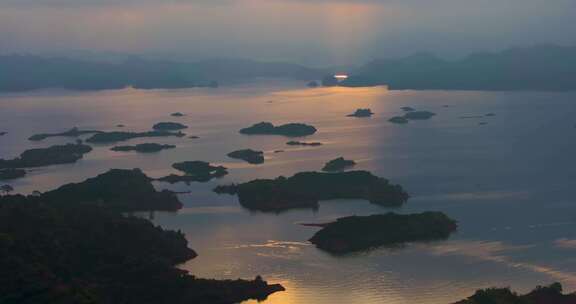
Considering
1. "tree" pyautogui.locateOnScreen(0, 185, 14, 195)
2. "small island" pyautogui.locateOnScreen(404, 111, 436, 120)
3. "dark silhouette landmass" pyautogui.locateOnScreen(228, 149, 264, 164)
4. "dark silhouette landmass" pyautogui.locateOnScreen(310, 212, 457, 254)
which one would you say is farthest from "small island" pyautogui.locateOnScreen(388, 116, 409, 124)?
"dark silhouette landmass" pyautogui.locateOnScreen(310, 212, 457, 254)

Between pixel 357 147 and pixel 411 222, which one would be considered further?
pixel 357 147

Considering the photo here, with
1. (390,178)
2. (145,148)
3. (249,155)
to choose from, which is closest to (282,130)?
(145,148)

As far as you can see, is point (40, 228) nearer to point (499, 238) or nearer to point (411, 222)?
point (411, 222)

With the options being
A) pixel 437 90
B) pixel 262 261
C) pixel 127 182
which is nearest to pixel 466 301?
pixel 262 261

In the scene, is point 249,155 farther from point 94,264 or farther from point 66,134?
point 94,264

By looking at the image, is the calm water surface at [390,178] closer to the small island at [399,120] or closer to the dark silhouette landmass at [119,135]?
the small island at [399,120]

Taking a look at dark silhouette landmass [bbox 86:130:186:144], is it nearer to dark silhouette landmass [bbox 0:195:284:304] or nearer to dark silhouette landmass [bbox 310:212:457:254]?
dark silhouette landmass [bbox 0:195:284:304]

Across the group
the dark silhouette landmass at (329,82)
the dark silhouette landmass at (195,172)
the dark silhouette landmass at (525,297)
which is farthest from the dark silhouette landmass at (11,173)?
the dark silhouette landmass at (329,82)
